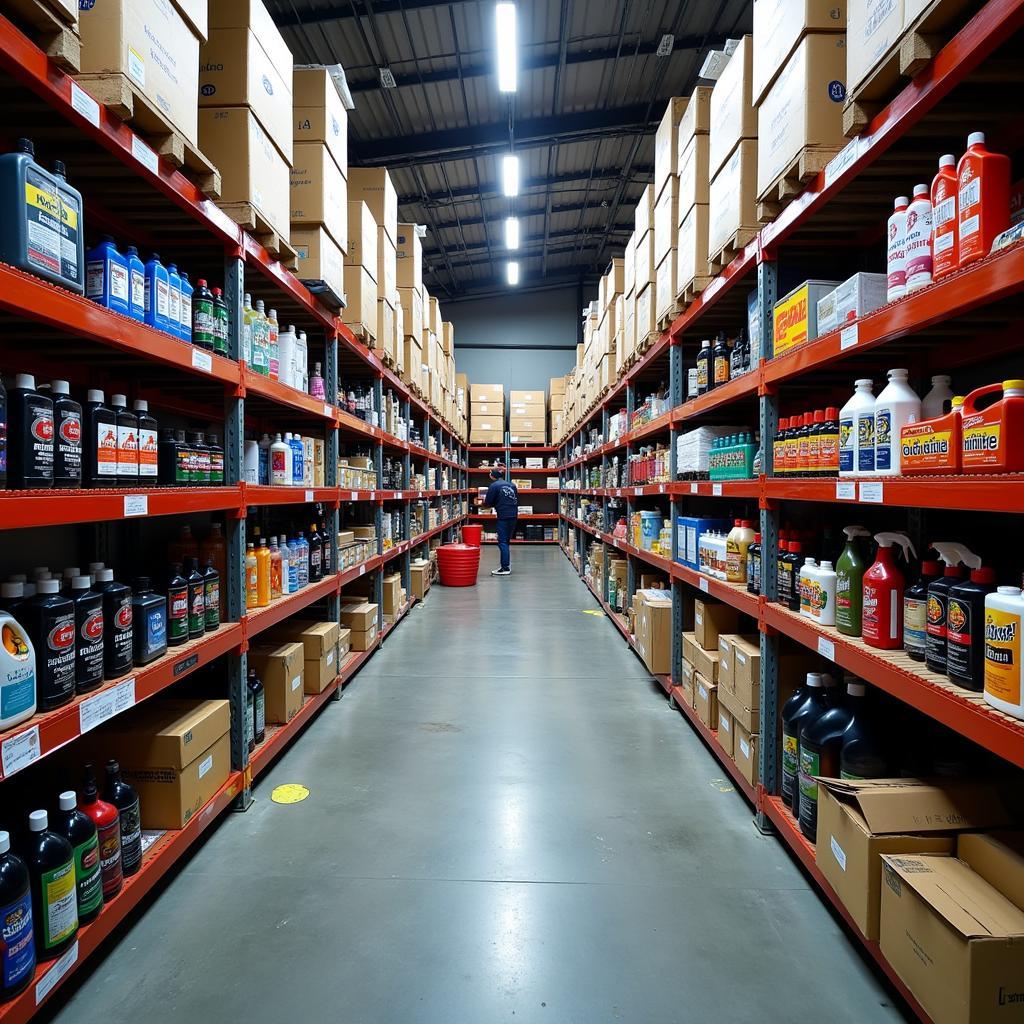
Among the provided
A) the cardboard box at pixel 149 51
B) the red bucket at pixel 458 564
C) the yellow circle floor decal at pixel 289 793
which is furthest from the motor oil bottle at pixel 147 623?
the red bucket at pixel 458 564

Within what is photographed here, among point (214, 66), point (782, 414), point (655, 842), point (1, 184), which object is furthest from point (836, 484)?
point (214, 66)

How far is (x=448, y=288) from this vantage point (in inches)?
634

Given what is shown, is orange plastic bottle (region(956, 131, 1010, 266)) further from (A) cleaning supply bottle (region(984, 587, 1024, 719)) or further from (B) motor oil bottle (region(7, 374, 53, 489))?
(B) motor oil bottle (region(7, 374, 53, 489))

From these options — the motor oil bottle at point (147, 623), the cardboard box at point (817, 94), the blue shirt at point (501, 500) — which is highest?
the cardboard box at point (817, 94)

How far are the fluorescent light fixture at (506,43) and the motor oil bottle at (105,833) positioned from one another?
6.18 metres

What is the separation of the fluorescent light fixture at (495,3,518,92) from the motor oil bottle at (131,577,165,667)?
5.58 meters

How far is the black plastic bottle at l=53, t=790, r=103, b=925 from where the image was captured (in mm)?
1613

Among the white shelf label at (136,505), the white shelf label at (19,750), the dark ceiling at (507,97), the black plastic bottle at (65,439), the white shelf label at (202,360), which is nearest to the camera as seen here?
the white shelf label at (19,750)

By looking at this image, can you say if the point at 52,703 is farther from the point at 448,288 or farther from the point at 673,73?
the point at 448,288

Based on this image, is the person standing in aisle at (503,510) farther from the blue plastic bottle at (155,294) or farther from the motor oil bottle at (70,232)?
the motor oil bottle at (70,232)

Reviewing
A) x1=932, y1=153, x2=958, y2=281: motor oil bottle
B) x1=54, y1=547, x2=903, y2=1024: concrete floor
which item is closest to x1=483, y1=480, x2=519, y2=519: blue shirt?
x1=54, y1=547, x2=903, y2=1024: concrete floor

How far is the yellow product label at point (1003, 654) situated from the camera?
1262 mm

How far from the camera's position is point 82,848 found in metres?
1.62

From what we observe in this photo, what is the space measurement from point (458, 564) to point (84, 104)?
7.48 meters
